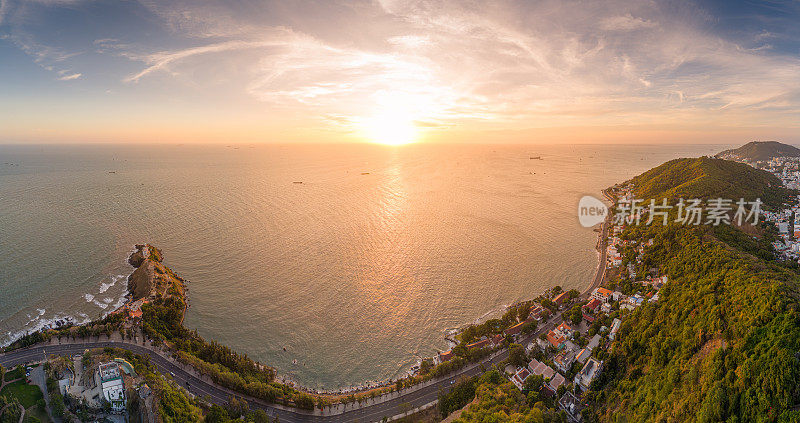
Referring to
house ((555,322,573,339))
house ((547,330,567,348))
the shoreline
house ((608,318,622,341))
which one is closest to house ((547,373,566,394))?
house ((547,330,567,348))

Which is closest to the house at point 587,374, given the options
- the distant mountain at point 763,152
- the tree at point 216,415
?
the tree at point 216,415

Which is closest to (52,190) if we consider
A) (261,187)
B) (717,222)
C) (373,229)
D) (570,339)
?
(261,187)

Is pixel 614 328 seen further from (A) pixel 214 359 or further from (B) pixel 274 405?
(A) pixel 214 359

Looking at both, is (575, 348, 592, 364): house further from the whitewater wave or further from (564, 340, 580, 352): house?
the whitewater wave

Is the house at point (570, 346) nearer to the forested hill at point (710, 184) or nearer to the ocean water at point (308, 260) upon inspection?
the ocean water at point (308, 260)

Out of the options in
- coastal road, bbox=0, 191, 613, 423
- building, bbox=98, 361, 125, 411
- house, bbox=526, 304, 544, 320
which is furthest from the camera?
house, bbox=526, 304, 544, 320

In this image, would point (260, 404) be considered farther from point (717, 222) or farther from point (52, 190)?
point (52, 190)
